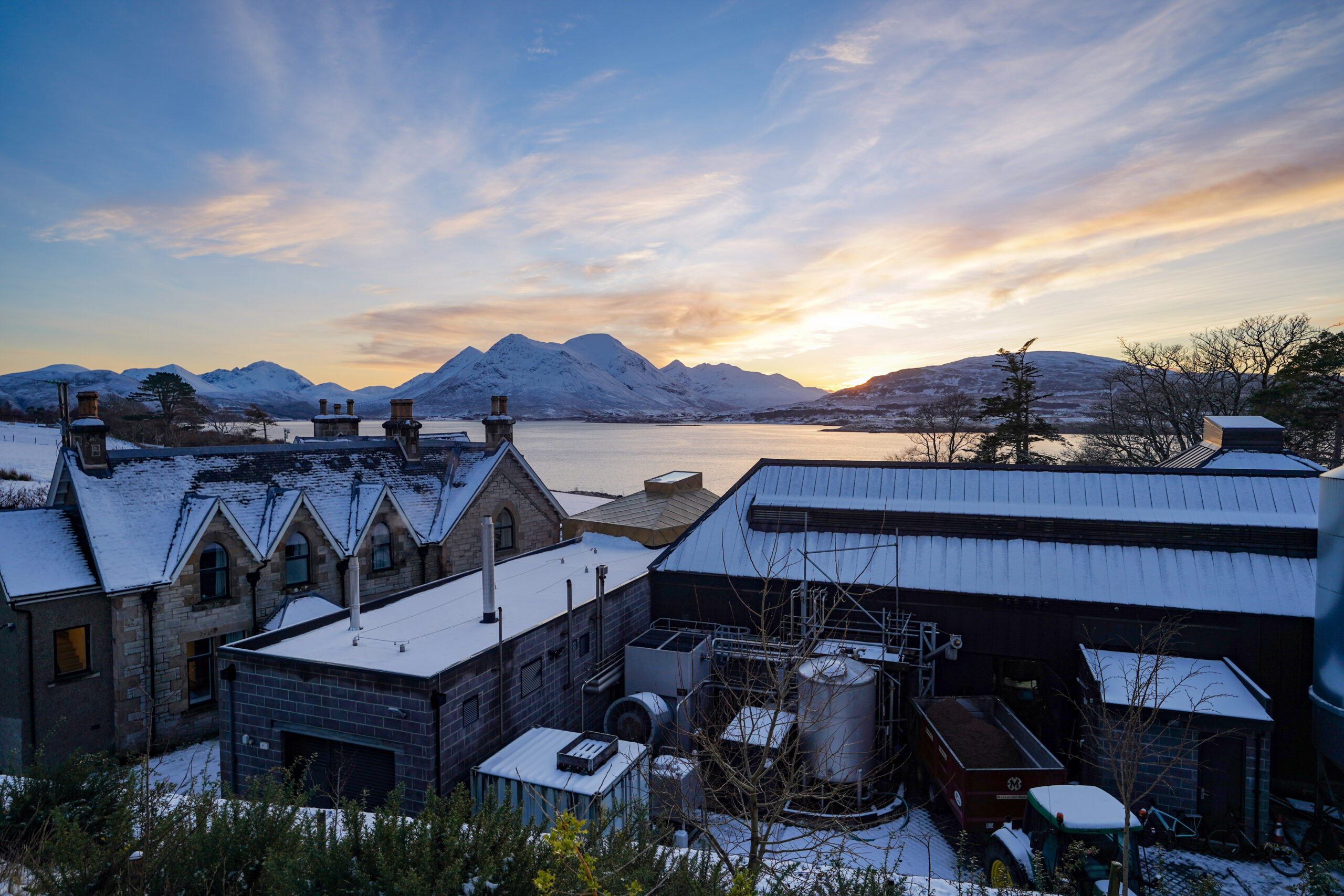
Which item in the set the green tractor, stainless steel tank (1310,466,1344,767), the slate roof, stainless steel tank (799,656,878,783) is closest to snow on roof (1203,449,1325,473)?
stainless steel tank (1310,466,1344,767)

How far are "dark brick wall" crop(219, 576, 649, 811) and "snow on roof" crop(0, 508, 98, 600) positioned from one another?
24.6ft

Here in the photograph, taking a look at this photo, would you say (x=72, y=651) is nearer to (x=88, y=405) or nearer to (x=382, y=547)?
(x=88, y=405)


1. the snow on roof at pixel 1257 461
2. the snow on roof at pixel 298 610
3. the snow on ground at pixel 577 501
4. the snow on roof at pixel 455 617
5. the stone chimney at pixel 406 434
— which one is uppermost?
the stone chimney at pixel 406 434

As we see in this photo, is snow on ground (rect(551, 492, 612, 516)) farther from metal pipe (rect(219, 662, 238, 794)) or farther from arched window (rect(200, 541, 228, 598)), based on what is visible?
metal pipe (rect(219, 662, 238, 794))

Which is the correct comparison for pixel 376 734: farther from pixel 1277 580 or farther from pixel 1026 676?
pixel 1277 580

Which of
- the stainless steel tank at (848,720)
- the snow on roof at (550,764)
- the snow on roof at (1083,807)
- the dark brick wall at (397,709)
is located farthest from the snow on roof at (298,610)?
the snow on roof at (1083,807)

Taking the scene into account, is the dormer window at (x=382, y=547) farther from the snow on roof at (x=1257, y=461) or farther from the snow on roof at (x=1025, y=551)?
the snow on roof at (x=1257, y=461)

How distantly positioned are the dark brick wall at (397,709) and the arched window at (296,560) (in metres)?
9.31

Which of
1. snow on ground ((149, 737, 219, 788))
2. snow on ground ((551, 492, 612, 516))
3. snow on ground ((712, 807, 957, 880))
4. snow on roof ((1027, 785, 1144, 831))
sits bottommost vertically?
snow on ground ((149, 737, 219, 788))

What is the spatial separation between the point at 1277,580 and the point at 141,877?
81.0 feet

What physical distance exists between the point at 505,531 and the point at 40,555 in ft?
54.4

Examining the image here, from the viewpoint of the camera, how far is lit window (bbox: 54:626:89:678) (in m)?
18.4

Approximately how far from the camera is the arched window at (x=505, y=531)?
3139cm

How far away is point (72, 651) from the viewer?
1864cm
